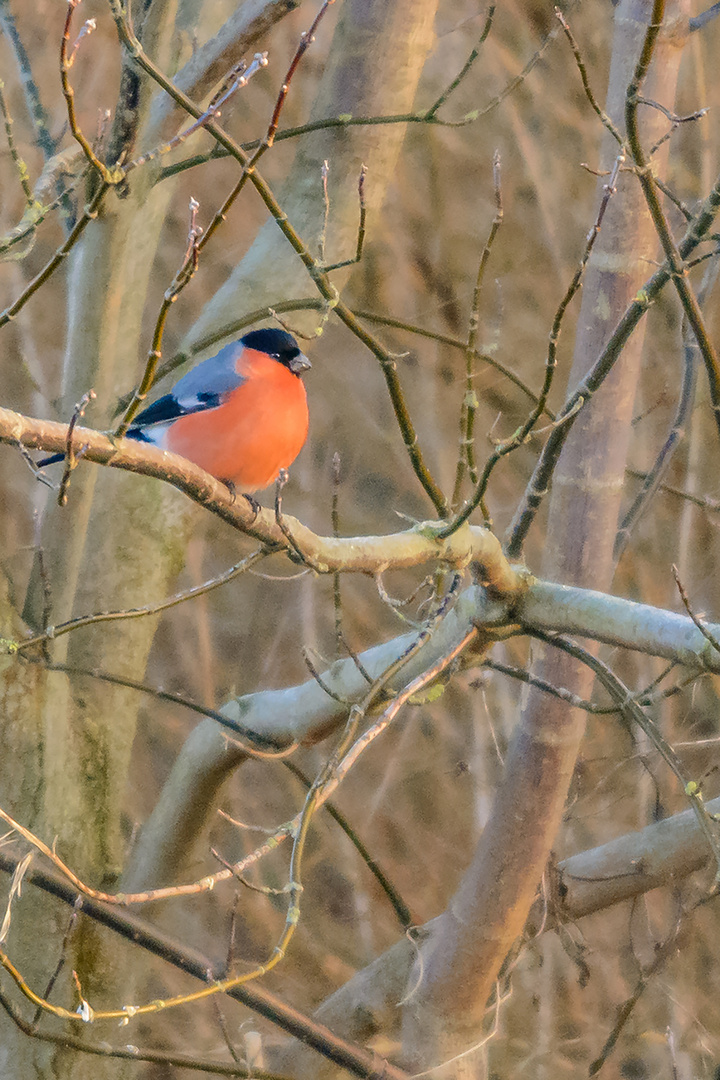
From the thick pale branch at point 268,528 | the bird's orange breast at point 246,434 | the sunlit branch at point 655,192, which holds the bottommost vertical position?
the thick pale branch at point 268,528

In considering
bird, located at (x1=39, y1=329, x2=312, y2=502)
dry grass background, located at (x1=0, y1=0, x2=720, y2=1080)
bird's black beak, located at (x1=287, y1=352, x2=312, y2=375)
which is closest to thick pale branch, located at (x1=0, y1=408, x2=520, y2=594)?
bird, located at (x1=39, y1=329, x2=312, y2=502)

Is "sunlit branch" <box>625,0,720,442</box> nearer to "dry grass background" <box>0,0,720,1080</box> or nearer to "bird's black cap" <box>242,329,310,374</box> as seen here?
"bird's black cap" <box>242,329,310,374</box>

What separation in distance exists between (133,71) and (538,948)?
232cm

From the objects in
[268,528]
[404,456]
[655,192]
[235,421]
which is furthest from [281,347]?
[404,456]

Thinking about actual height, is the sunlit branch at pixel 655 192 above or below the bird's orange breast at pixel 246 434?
above

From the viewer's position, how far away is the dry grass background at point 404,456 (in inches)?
120

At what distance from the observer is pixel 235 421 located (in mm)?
1556

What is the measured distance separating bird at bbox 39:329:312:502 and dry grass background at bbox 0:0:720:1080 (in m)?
1.44

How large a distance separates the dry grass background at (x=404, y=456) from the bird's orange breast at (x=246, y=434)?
155 cm

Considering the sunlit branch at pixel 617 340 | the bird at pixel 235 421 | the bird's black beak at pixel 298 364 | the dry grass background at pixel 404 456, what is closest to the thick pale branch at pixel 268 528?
the sunlit branch at pixel 617 340

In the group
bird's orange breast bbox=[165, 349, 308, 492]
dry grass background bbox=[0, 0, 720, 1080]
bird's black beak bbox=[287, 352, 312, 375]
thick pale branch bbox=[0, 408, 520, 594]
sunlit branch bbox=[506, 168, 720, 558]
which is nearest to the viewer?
thick pale branch bbox=[0, 408, 520, 594]

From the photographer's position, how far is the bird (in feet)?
5.08

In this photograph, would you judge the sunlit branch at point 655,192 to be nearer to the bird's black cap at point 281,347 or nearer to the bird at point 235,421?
the bird at point 235,421

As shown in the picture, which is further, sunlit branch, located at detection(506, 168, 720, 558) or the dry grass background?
the dry grass background
